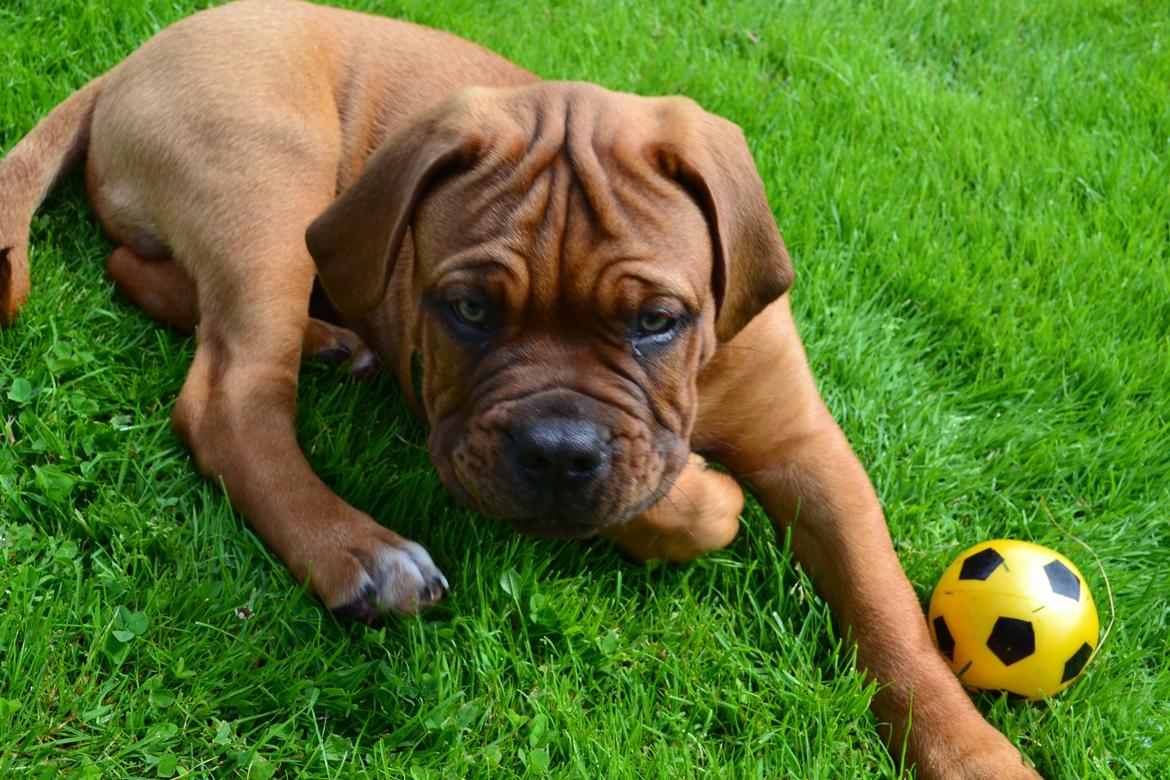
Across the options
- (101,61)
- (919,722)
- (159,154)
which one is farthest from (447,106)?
(101,61)

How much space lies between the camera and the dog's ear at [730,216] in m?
3.50

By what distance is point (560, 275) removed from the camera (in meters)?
3.32

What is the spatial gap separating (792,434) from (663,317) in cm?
84

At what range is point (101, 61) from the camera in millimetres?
5543

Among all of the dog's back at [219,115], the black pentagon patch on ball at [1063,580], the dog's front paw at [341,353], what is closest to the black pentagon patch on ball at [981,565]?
the black pentagon patch on ball at [1063,580]

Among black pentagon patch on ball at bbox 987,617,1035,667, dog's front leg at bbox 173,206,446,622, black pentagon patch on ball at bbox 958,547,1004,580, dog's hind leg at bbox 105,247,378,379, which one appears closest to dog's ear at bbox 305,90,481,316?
dog's front leg at bbox 173,206,446,622

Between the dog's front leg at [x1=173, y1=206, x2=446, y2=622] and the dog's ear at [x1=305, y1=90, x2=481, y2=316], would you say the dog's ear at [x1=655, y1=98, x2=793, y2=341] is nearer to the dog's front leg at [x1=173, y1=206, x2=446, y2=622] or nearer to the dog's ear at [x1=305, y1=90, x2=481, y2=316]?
the dog's ear at [x1=305, y1=90, x2=481, y2=316]

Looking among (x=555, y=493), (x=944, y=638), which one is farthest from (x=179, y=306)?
(x=944, y=638)

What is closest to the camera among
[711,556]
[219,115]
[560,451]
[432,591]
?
[560,451]

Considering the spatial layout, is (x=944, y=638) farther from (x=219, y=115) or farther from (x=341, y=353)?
(x=219, y=115)

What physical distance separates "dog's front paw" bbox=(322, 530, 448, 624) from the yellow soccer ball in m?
1.50

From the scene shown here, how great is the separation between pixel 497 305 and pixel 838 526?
4.23 feet

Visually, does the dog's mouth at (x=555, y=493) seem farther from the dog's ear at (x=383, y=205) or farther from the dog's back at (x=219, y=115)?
the dog's back at (x=219, y=115)

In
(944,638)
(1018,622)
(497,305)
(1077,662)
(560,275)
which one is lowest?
(944,638)
